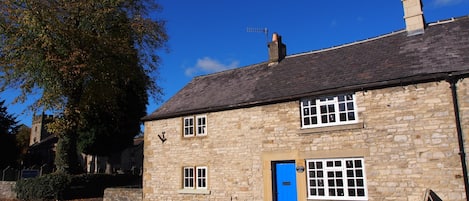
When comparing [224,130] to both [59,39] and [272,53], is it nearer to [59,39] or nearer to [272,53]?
[272,53]

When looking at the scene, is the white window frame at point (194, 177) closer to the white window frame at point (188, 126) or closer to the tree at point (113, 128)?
the white window frame at point (188, 126)

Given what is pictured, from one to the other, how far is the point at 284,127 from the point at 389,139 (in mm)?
3826

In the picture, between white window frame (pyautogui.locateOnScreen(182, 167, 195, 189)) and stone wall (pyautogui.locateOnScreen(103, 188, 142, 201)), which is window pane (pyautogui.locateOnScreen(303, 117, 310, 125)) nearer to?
white window frame (pyautogui.locateOnScreen(182, 167, 195, 189))

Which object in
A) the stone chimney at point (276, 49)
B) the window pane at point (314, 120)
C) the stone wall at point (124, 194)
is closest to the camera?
the window pane at point (314, 120)

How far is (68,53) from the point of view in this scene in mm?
20391

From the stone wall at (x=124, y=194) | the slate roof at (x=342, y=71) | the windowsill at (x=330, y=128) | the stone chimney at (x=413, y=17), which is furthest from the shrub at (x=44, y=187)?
the stone chimney at (x=413, y=17)

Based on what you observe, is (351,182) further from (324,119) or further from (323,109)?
(323,109)

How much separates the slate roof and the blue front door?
8.48ft

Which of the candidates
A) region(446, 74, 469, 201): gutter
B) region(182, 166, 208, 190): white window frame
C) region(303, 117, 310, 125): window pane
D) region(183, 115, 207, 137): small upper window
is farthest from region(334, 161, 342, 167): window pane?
region(183, 115, 207, 137): small upper window

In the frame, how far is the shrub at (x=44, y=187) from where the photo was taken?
20.2 m

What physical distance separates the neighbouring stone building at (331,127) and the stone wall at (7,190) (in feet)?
32.0

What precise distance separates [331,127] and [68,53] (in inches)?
598

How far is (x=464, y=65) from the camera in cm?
1120

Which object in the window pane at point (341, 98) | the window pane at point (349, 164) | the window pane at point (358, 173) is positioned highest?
the window pane at point (341, 98)
